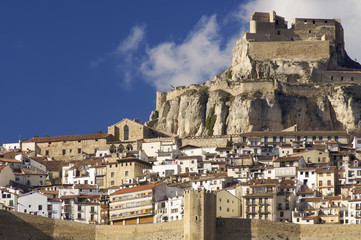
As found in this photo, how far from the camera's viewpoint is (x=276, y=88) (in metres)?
107

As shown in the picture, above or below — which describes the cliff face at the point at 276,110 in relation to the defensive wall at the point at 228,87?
below

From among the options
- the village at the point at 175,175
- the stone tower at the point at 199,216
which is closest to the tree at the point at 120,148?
the village at the point at 175,175

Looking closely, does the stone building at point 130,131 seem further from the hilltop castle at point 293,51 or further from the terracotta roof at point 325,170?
the terracotta roof at point 325,170

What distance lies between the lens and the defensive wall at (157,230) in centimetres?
6719

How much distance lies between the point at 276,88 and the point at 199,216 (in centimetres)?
4229


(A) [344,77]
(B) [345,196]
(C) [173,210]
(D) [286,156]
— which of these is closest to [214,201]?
(C) [173,210]

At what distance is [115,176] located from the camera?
8944cm

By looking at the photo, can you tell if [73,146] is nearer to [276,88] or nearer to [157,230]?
[276,88]

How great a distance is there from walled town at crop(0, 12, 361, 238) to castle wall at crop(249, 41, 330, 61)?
17 centimetres

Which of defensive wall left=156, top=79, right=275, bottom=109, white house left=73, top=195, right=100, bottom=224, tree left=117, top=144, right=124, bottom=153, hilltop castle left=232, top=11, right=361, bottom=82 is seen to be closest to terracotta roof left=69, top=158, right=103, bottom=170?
tree left=117, top=144, right=124, bottom=153

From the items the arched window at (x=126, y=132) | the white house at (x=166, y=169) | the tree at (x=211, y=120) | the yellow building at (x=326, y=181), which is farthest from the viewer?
the tree at (x=211, y=120)

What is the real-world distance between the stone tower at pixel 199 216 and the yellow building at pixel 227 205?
5725 mm

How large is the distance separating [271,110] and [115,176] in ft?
73.3

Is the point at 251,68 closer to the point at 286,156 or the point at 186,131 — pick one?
the point at 186,131
